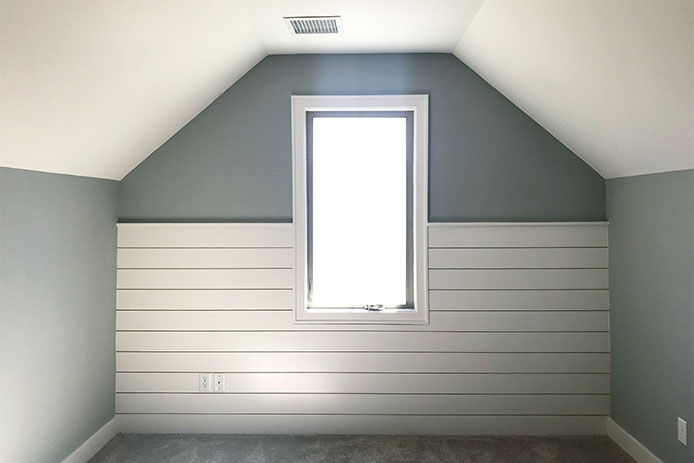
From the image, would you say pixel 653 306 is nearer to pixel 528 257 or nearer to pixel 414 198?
pixel 528 257

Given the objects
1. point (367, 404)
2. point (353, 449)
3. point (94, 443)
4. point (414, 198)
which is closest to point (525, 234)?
point (414, 198)

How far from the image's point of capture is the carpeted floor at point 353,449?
312 centimetres

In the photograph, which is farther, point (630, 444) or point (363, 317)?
point (363, 317)

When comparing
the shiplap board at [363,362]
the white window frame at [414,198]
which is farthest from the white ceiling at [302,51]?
the shiplap board at [363,362]

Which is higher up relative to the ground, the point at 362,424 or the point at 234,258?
the point at 234,258

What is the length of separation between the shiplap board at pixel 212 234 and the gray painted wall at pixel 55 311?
21 centimetres

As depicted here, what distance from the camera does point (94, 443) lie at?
3.18m

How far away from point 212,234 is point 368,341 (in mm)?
1235

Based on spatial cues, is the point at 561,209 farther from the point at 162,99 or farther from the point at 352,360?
the point at 162,99

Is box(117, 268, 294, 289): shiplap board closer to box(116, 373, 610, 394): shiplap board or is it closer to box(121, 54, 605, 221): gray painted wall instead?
box(121, 54, 605, 221): gray painted wall

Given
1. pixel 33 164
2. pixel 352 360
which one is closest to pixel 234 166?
pixel 33 164

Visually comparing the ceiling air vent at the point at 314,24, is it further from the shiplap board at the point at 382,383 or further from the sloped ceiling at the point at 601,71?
the shiplap board at the point at 382,383

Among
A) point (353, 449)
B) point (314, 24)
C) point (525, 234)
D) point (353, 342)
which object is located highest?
point (314, 24)

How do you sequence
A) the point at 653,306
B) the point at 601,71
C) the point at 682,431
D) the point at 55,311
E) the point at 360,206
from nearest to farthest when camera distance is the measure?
the point at 601,71 < the point at 682,431 < the point at 55,311 < the point at 653,306 < the point at 360,206
